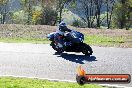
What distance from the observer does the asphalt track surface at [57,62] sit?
12578 mm

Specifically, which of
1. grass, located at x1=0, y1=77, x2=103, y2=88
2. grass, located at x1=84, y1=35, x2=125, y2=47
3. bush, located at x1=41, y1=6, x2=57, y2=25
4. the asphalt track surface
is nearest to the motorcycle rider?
the asphalt track surface

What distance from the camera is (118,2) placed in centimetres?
7100

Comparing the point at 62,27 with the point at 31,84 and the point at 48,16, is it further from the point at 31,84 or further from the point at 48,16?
the point at 48,16

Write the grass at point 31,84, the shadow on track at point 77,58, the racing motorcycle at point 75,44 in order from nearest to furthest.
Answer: the grass at point 31,84 → the shadow on track at point 77,58 → the racing motorcycle at point 75,44

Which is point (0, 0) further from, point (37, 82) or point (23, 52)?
point (37, 82)

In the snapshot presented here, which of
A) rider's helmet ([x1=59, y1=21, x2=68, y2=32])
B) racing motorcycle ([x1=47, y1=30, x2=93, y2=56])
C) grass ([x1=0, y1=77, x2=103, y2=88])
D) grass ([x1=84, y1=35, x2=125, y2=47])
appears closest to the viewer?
grass ([x1=0, y1=77, x2=103, y2=88])

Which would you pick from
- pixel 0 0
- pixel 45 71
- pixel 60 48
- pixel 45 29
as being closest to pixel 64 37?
Answer: pixel 60 48

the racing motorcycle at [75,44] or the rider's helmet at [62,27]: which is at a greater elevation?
the rider's helmet at [62,27]

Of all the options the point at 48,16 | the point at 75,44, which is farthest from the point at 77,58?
the point at 48,16

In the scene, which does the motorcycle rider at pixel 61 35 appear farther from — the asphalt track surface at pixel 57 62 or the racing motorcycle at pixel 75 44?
the asphalt track surface at pixel 57 62

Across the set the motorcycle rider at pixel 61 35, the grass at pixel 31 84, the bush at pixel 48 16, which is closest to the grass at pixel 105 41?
the motorcycle rider at pixel 61 35

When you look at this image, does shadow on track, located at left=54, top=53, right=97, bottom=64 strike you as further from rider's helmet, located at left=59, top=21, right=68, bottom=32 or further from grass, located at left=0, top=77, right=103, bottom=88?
grass, located at left=0, top=77, right=103, bottom=88

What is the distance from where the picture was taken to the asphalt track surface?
41.3 ft

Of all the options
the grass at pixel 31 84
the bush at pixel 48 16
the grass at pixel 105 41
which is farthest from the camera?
the bush at pixel 48 16
